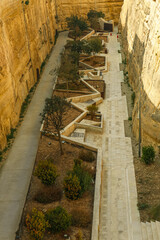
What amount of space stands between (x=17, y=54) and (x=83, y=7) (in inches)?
1201

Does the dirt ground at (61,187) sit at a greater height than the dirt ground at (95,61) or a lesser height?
lesser

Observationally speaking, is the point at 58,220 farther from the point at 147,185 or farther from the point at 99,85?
the point at 99,85

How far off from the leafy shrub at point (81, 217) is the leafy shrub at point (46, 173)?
2.04m

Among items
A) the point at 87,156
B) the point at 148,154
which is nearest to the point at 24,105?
the point at 87,156

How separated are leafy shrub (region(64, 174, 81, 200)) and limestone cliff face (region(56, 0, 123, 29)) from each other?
39932mm

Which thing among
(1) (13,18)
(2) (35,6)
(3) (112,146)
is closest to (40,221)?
(3) (112,146)

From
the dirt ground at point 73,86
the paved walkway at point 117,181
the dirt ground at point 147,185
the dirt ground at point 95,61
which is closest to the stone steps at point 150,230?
the paved walkway at point 117,181

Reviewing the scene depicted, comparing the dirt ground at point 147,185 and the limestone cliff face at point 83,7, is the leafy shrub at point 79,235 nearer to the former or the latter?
the dirt ground at point 147,185

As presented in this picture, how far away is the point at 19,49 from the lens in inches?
883

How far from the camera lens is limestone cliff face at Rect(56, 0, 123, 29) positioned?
4694cm

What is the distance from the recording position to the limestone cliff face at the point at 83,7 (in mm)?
46938

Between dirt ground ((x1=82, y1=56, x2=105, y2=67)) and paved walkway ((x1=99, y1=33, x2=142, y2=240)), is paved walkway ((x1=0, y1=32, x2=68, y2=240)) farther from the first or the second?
dirt ground ((x1=82, y1=56, x2=105, y2=67))

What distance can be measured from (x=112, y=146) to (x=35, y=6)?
2028cm

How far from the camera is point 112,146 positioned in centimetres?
1750
